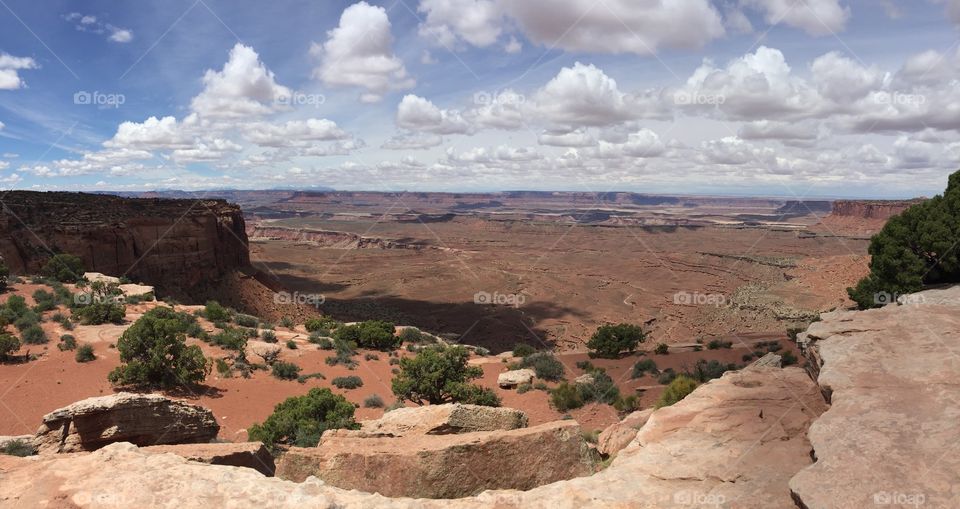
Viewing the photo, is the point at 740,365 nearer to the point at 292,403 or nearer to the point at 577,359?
the point at 577,359

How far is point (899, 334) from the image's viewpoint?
8344mm

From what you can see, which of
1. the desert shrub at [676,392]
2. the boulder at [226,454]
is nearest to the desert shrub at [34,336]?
the boulder at [226,454]

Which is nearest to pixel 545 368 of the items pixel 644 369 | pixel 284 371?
pixel 644 369

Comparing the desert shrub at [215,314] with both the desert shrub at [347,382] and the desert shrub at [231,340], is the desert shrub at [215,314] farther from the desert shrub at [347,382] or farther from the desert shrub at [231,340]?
the desert shrub at [347,382]

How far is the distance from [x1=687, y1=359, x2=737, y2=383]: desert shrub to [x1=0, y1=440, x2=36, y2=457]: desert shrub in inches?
740

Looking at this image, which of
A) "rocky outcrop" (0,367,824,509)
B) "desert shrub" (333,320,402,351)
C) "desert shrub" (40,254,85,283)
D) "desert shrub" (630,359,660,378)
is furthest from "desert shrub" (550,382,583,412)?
"desert shrub" (40,254,85,283)

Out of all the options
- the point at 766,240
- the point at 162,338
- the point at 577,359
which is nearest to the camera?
the point at 162,338

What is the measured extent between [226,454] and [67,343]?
16.6 meters

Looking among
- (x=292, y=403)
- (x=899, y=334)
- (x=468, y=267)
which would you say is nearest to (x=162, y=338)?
(x=292, y=403)

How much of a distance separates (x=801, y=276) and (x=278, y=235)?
14424 cm

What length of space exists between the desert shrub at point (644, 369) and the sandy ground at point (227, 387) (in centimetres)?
44

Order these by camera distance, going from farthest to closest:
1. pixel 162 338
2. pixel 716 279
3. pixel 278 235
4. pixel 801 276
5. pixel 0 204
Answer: pixel 278 235, pixel 716 279, pixel 801 276, pixel 0 204, pixel 162 338

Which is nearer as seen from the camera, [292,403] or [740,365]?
[292,403]

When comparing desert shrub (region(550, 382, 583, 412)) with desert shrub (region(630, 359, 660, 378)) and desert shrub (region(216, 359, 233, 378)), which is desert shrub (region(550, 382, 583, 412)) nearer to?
desert shrub (region(630, 359, 660, 378))
